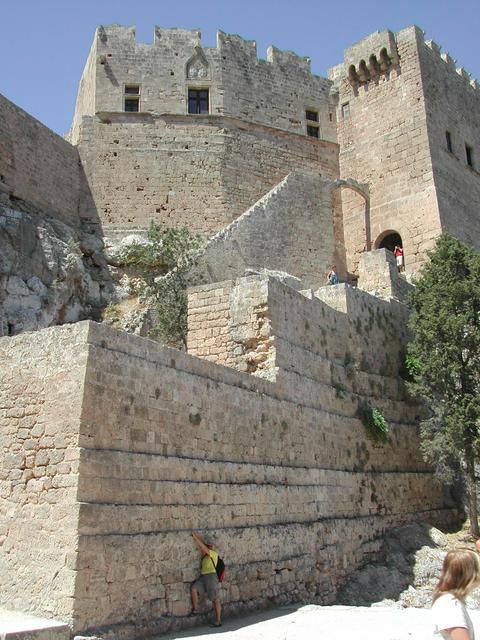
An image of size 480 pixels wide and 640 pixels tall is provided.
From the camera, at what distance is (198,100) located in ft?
86.0

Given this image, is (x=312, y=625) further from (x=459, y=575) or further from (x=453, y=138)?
(x=453, y=138)

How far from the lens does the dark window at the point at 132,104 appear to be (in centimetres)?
2559

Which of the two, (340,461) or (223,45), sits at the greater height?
(223,45)

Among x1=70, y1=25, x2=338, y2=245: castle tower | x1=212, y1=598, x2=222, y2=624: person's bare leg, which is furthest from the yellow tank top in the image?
x1=70, y1=25, x2=338, y2=245: castle tower

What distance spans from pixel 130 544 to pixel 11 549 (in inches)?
46.1

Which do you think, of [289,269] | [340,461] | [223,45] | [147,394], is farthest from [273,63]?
[147,394]

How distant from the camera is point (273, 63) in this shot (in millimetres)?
27750

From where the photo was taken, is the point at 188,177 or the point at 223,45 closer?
the point at 188,177

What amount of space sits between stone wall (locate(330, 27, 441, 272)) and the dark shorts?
17.7m

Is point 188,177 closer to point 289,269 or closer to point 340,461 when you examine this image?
point 289,269

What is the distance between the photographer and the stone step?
609cm

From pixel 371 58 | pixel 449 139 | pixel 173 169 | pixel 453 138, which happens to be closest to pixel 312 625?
pixel 173 169

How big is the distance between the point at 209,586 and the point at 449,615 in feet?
16.2

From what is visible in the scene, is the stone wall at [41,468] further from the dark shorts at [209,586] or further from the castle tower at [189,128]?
the castle tower at [189,128]
